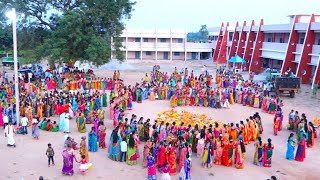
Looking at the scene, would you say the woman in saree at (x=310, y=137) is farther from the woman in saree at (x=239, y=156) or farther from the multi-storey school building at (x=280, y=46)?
the multi-storey school building at (x=280, y=46)

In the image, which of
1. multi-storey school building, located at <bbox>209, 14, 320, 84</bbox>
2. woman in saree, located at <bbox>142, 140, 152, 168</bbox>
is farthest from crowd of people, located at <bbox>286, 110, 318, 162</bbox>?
multi-storey school building, located at <bbox>209, 14, 320, 84</bbox>

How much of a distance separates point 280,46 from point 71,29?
1981cm

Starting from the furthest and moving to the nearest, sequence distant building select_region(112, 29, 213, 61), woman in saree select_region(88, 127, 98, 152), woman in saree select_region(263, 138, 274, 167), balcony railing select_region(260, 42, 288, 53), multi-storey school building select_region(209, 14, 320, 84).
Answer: distant building select_region(112, 29, 213, 61) → balcony railing select_region(260, 42, 288, 53) → multi-storey school building select_region(209, 14, 320, 84) → woman in saree select_region(88, 127, 98, 152) → woman in saree select_region(263, 138, 274, 167)

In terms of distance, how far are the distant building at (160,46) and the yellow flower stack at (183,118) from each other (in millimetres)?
35939

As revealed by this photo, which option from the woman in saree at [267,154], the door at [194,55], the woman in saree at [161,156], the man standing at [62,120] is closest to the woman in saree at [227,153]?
the woman in saree at [267,154]

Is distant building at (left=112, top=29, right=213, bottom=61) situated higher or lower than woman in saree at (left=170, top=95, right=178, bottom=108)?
higher

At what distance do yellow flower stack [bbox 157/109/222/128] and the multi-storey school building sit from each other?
14379 mm

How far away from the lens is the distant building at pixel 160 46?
5422cm

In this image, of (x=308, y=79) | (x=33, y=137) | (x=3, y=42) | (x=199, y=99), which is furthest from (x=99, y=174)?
(x=3, y=42)

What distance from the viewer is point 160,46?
54.4 meters

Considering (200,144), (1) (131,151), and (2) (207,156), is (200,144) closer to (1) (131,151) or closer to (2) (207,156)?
(2) (207,156)

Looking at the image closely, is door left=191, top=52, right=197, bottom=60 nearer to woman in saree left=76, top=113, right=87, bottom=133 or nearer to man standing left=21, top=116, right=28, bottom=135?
woman in saree left=76, top=113, right=87, bottom=133

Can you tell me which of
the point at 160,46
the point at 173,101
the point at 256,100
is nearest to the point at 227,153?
the point at 173,101

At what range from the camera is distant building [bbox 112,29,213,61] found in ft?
178
